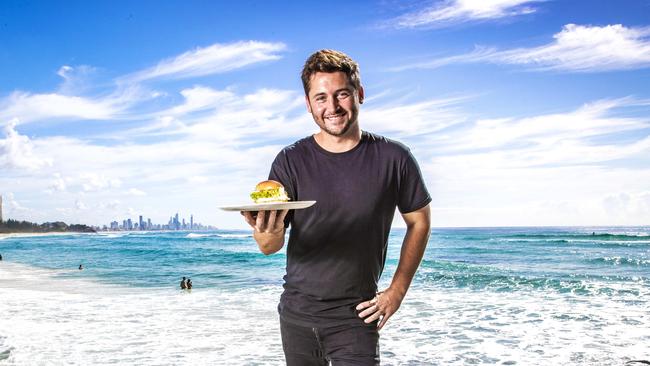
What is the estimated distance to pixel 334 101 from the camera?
2773 mm

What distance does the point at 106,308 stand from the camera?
15117mm

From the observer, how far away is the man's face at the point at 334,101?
277 centimetres

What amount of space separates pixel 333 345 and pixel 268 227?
2.18ft

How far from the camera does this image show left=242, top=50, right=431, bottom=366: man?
277 cm

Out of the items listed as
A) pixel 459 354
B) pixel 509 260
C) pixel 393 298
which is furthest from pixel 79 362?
pixel 509 260

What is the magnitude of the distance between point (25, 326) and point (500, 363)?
925 cm

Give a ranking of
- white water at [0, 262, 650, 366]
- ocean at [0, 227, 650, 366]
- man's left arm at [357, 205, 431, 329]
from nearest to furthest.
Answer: man's left arm at [357, 205, 431, 329], white water at [0, 262, 650, 366], ocean at [0, 227, 650, 366]

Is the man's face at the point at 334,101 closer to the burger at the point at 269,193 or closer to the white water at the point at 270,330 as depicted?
the burger at the point at 269,193

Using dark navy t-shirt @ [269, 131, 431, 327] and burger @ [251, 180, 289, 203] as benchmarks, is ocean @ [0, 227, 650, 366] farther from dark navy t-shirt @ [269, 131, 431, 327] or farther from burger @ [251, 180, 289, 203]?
burger @ [251, 180, 289, 203]

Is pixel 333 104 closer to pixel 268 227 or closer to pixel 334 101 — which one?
pixel 334 101

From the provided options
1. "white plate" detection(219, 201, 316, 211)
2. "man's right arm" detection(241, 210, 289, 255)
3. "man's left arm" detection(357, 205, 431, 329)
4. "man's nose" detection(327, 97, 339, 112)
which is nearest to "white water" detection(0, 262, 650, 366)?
"man's left arm" detection(357, 205, 431, 329)

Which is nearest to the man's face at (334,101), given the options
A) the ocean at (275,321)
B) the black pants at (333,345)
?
the black pants at (333,345)

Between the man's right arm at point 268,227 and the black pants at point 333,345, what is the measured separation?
1.41 feet

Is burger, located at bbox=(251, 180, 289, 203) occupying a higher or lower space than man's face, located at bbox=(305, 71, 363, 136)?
lower
